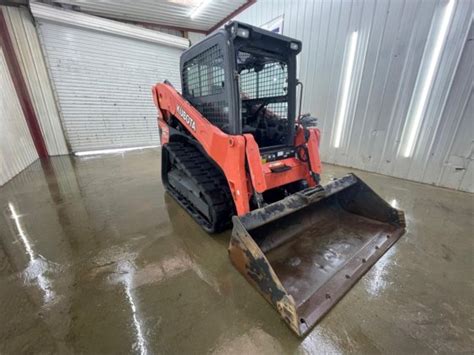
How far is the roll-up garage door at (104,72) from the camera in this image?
5500mm

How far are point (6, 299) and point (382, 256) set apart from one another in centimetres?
284

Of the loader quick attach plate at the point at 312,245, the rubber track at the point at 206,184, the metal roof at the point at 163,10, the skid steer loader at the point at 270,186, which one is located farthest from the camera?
the metal roof at the point at 163,10

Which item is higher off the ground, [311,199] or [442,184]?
[311,199]

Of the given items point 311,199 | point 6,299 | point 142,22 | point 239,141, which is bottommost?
→ point 6,299

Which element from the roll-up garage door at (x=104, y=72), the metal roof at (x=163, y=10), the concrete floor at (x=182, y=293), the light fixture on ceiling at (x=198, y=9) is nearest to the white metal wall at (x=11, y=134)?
the roll-up garage door at (x=104, y=72)

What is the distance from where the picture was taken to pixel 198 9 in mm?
5883

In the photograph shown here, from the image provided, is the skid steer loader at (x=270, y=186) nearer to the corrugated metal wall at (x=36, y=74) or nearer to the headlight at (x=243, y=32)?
the headlight at (x=243, y=32)

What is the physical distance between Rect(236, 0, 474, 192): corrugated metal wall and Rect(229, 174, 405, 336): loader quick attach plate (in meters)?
2.15

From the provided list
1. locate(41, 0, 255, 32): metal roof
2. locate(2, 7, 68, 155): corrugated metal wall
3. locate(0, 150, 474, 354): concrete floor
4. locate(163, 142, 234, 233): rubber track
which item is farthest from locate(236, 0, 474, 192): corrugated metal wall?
locate(2, 7, 68, 155): corrugated metal wall

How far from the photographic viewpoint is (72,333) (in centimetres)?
117

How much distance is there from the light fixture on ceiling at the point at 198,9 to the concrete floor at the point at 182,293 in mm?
5965

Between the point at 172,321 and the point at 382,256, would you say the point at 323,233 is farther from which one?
the point at 172,321

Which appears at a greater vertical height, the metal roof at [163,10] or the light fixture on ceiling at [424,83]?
the metal roof at [163,10]

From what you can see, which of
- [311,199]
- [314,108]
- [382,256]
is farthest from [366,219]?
[314,108]
